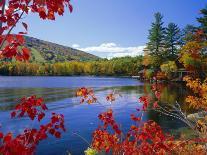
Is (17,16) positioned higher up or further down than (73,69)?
higher up

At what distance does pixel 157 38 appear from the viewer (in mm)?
90875

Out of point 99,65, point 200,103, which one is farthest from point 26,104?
point 99,65

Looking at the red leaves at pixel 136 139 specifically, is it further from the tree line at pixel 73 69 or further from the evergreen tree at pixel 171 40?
the tree line at pixel 73 69

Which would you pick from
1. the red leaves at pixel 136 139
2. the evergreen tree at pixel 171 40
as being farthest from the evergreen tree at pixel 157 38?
the red leaves at pixel 136 139

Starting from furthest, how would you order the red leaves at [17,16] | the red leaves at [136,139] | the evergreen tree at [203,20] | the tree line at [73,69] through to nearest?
the tree line at [73,69] < the evergreen tree at [203,20] < the red leaves at [136,139] < the red leaves at [17,16]

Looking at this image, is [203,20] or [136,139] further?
[203,20]

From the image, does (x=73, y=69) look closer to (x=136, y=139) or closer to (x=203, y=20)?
(x=203, y=20)

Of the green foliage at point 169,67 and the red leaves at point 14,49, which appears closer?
the red leaves at point 14,49

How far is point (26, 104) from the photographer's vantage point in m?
6.06

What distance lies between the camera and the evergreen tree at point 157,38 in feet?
298

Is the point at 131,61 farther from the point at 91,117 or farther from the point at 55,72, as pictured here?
the point at 91,117

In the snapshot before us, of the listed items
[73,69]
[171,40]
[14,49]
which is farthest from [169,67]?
[73,69]

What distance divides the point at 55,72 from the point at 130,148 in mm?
159830

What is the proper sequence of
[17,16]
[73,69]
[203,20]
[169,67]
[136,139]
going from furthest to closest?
[73,69] < [169,67] < [203,20] < [136,139] < [17,16]
